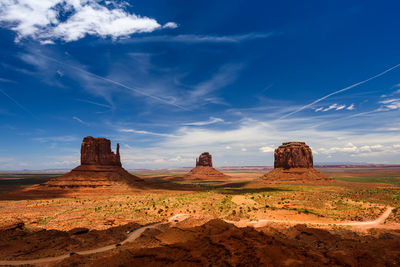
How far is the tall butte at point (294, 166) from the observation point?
91375 millimetres

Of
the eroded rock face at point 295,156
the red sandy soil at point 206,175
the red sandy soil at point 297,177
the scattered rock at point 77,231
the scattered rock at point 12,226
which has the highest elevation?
the eroded rock face at point 295,156

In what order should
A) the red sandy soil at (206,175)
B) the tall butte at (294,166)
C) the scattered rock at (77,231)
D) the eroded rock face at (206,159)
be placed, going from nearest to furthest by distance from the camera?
the scattered rock at (77,231) → the tall butte at (294,166) → the red sandy soil at (206,175) → the eroded rock face at (206,159)

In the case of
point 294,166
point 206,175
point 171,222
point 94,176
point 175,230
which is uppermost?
point 94,176

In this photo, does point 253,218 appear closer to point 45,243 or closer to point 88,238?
point 88,238

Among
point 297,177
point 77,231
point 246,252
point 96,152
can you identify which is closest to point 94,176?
point 96,152

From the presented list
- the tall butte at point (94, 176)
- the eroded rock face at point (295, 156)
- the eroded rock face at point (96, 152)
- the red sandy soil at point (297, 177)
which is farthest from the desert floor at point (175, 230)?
the eroded rock face at point (295, 156)

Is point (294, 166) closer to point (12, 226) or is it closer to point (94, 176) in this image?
point (94, 176)

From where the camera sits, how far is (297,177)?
92125mm

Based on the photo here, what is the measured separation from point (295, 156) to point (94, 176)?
95.2m

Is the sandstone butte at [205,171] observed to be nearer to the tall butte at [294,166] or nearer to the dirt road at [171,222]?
the tall butte at [294,166]

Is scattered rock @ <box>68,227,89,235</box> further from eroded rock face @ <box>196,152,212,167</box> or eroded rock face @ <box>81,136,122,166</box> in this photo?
eroded rock face @ <box>196,152,212,167</box>

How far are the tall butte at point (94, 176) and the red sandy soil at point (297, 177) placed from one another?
6580 centimetres

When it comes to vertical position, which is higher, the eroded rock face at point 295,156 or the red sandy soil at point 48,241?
the eroded rock face at point 295,156

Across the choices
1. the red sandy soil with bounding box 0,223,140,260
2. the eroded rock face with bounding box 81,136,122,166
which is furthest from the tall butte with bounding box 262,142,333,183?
the red sandy soil with bounding box 0,223,140,260
